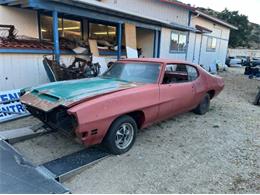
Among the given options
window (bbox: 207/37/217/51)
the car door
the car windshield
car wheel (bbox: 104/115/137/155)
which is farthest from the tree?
car wheel (bbox: 104/115/137/155)

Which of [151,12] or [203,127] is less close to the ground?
[151,12]

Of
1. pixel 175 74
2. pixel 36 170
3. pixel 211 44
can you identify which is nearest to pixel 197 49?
pixel 211 44

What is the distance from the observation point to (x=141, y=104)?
373 cm

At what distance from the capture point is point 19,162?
10.2ft

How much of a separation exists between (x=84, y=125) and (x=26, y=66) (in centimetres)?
460

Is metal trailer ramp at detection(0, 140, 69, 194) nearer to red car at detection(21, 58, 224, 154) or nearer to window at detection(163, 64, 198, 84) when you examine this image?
red car at detection(21, 58, 224, 154)

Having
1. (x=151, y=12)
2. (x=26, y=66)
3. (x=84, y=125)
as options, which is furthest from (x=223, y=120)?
(x=151, y=12)

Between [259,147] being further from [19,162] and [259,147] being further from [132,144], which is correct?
[19,162]

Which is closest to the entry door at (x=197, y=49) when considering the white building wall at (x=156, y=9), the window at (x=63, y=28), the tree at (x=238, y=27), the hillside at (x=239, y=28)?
the white building wall at (x=156, y=9)

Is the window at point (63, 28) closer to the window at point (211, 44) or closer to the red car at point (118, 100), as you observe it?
the red car at point (118, 100)

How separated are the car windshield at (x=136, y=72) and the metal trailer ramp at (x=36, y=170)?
1545 mm

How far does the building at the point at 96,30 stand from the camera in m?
6.43

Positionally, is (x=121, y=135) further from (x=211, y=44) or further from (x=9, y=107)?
(x=211, y=44)

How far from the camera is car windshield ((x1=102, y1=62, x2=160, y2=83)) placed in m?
4.29
